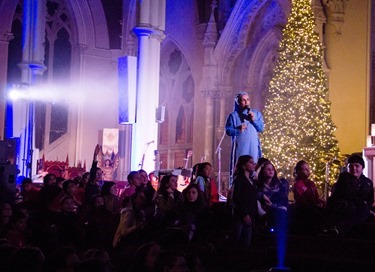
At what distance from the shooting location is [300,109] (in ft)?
44.7

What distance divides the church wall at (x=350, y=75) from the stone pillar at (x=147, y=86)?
4.52 metres

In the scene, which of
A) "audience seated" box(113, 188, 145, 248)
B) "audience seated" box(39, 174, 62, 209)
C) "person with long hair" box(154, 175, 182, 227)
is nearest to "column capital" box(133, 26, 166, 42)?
"audience seated" box(39, 174, 62, 209)

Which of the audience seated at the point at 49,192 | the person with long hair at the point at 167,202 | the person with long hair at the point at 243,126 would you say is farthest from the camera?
the audience seated at the point at 49,192

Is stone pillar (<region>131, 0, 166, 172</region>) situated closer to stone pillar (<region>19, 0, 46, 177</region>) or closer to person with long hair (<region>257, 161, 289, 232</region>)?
stone pillar (<region>19, 0, 46, 177</region>)

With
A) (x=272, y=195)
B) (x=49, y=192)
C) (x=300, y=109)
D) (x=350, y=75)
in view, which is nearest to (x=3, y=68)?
(x=350, y=75)

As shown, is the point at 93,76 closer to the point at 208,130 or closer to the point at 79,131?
the point at 79,131

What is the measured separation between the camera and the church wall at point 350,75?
15.7 metres

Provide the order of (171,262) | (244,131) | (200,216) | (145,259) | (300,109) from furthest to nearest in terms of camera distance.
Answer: (300,109) → (244,131) → (200,216) → (145,259) → (171,262)

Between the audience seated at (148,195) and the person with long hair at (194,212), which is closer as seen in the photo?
the person with long hair at (194,212)

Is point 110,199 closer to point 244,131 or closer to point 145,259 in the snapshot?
point 244,131

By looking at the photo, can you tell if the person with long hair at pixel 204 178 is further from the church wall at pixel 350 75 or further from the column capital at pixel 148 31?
the column capital at pixel 148 31

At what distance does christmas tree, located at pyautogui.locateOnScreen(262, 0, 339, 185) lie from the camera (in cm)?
1361

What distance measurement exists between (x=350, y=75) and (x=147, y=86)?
5178 mm

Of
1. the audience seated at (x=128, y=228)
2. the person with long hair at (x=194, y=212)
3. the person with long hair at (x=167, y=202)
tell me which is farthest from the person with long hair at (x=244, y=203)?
the audience seated at (x=128, y=228)
